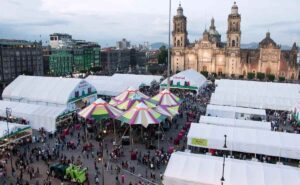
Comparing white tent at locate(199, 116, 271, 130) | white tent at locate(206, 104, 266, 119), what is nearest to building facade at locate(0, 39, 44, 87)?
white tent at locate(206, 104, 266, 119)

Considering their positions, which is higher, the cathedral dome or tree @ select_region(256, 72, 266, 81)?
the cathedral dome

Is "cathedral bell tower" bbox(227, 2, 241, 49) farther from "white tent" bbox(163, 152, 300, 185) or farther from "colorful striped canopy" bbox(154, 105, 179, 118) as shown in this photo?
"white tent" bbox(163, 152, 300, 185)

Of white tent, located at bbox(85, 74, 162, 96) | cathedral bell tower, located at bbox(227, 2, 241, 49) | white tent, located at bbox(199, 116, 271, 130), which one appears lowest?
white tent, located at bbox(199, 116, 271, 130)

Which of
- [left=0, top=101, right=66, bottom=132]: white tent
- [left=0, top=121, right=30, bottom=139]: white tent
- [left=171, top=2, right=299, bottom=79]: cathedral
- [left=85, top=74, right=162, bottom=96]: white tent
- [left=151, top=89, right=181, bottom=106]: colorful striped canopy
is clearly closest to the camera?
[left=0, top=121, right=30, bottom=139]: white tent

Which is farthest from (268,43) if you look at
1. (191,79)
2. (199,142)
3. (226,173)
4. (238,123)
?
(226,173)

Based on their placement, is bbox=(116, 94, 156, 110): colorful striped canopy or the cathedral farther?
the cathedral

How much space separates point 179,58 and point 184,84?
111ft

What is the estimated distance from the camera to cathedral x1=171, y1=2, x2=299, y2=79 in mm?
73312

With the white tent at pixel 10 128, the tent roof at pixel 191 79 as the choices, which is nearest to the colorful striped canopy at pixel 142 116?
the white tent at pixel 10 128

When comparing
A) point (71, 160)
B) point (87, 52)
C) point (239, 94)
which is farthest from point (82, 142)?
point (87, 52)

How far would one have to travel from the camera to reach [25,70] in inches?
2456

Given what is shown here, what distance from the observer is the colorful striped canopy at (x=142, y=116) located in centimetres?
2592

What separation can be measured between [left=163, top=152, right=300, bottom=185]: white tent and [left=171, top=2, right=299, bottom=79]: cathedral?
2419 inches

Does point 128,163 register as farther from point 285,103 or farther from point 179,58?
point 179,58
